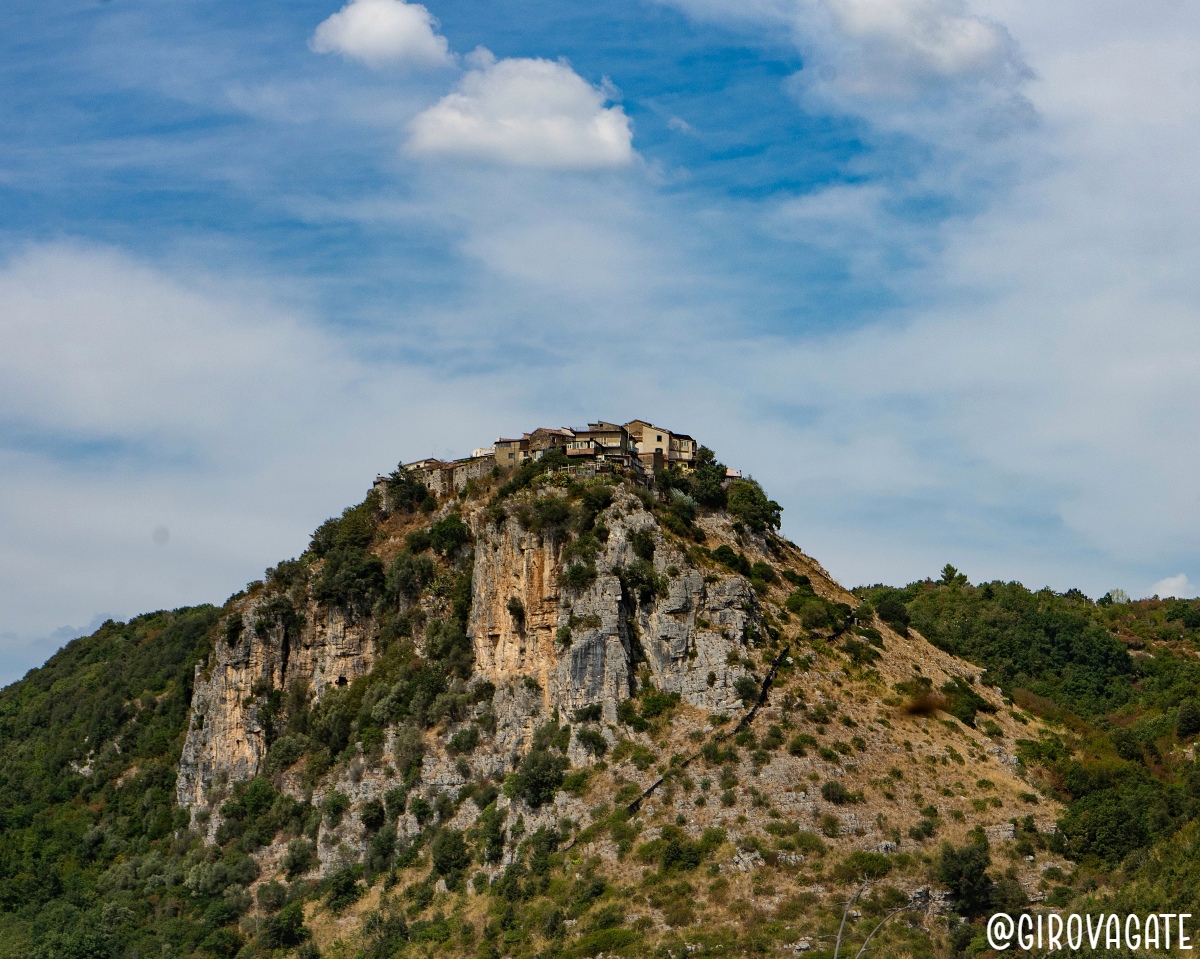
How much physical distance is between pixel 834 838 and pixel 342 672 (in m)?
44.1

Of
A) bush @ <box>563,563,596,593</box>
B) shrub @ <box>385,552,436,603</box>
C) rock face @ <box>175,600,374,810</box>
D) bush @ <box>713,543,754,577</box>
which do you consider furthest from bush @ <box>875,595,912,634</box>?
rock face @ <box>175,600,374,810</box>

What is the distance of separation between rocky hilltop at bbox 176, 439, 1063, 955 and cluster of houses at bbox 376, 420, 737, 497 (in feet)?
5.95

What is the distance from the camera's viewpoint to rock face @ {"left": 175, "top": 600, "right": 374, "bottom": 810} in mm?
119875

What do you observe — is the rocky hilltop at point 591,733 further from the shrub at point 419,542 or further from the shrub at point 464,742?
the shrub at point 419,542

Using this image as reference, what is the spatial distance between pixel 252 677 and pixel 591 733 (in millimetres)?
34714

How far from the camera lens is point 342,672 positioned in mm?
120062

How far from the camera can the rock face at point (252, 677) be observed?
11988cm

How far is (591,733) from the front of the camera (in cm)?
9769

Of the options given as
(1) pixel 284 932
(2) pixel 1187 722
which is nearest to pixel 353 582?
(1) pixel 284 932

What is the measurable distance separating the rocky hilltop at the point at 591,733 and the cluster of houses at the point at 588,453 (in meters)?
1.81

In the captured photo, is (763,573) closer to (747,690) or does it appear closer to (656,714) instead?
(747,690)

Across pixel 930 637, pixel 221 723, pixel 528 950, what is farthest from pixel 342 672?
pixel 930 637

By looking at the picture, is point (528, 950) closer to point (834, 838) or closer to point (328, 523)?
point (834, 838)

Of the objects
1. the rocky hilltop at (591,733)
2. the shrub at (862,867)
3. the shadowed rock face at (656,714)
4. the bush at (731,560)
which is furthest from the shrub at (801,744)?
the bush at (731,560)
